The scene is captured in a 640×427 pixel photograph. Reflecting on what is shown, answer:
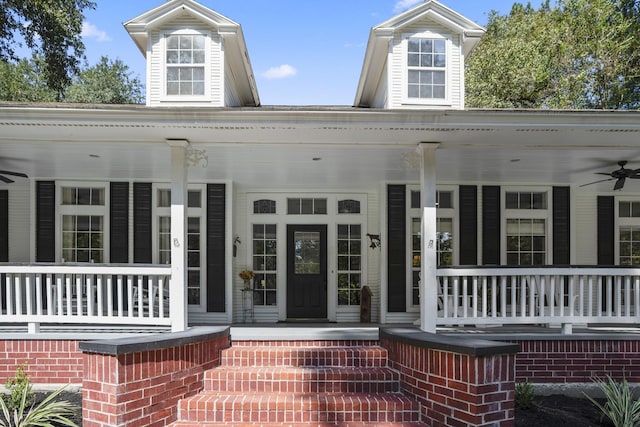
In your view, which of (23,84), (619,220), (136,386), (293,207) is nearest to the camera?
(136,386)

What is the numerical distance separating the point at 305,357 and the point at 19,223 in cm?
687

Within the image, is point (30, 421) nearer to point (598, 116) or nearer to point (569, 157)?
point (598, 116)

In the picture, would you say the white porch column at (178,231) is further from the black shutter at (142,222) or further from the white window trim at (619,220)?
the white window trim at (619,220)

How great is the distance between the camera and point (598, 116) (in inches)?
194

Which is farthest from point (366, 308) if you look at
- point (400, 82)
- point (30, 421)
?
point (30, 421)

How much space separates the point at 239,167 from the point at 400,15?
3.72 m

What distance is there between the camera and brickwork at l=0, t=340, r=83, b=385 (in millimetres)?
5453

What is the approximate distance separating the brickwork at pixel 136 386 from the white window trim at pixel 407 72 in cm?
561

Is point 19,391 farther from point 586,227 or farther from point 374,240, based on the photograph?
point 586,227

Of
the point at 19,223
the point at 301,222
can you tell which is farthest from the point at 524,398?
the point at 19,223

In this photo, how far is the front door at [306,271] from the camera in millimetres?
9219

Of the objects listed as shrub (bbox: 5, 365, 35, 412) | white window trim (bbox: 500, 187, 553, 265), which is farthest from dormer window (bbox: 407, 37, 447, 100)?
shrub (bbox: 5, 365, 35, 412)

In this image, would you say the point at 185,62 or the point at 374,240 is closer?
the point at 185,62

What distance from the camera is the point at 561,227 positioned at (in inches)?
353
